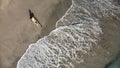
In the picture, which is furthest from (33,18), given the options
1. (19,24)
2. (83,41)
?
(83,41)

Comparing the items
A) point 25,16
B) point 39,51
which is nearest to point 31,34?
point 25,16

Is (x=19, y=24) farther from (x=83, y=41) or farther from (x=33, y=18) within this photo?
(x=83, y=41)

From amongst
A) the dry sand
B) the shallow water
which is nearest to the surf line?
the dry sand

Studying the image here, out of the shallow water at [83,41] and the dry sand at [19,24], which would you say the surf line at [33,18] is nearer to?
the dry sand at [19,24]

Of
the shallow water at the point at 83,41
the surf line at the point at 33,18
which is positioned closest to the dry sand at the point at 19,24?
the surf line at the point at 33,18

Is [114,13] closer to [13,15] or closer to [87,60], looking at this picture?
[87,60]
